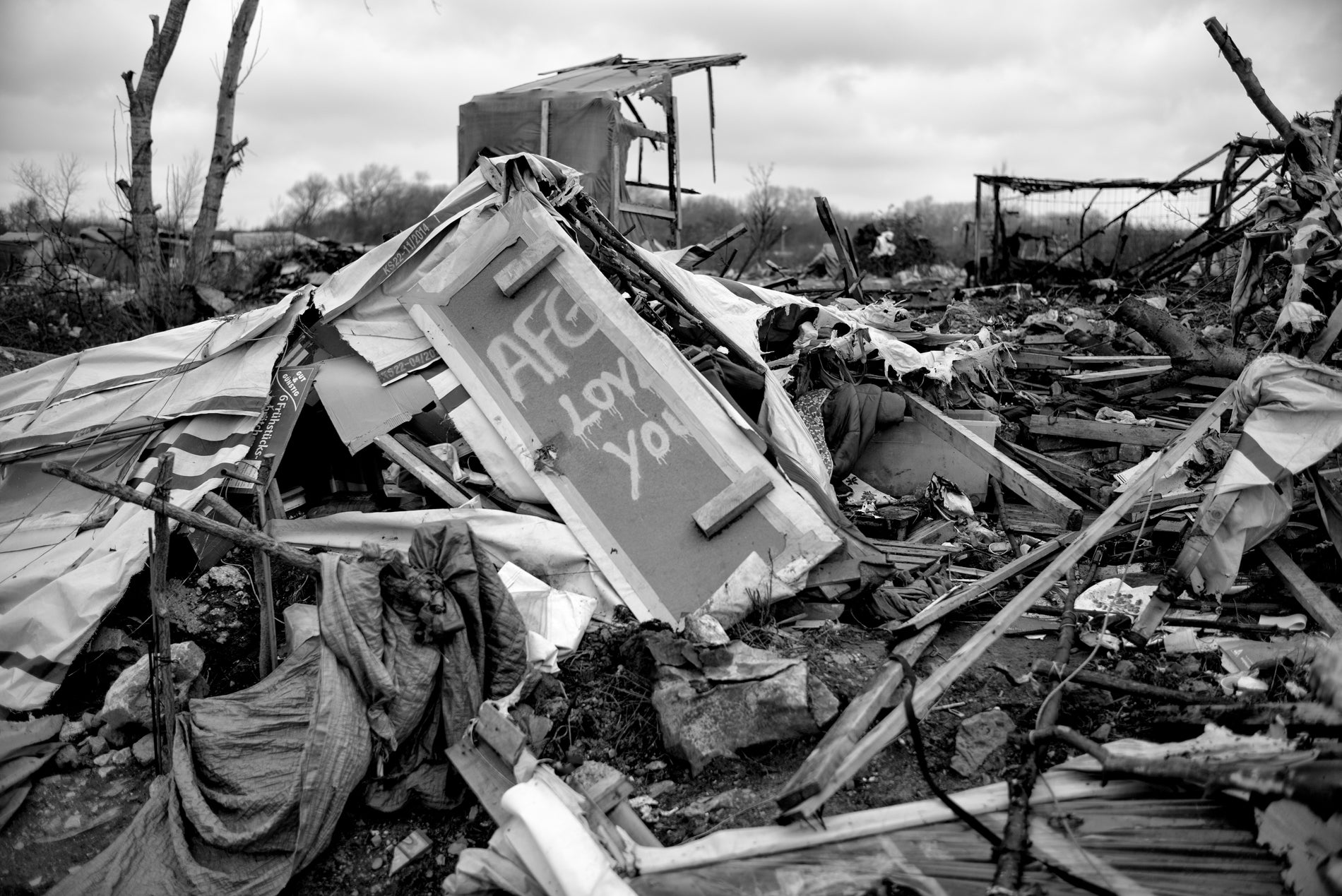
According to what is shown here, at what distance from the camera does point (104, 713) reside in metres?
3.57

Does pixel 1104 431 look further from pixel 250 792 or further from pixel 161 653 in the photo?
pixel 161 653

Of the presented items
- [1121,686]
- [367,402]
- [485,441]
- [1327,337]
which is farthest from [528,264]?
[1327,337]

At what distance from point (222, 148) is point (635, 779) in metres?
8.90

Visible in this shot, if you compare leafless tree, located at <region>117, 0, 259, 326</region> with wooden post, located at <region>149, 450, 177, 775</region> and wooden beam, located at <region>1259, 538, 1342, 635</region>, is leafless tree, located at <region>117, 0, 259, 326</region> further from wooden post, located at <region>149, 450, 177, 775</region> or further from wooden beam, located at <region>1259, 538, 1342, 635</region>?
wooden beam, located at <region>1259, 538, 1342, 635</region>

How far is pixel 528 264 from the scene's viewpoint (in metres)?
4.72

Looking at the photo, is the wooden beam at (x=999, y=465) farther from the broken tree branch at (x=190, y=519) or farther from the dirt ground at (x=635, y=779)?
the broken tree branch at (x=190, y=519)

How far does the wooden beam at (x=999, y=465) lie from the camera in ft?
16.6

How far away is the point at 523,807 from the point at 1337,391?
3.33 meters

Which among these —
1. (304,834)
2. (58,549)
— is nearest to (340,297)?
(58,549)

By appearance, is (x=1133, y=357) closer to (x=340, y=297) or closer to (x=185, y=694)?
(x=340, y=297)

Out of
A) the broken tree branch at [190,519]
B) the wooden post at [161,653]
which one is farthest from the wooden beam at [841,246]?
the wooden post at [161,653]

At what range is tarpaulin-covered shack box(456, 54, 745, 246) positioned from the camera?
404 inches

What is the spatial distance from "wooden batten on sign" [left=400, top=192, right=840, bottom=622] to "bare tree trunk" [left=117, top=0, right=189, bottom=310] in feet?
17.1

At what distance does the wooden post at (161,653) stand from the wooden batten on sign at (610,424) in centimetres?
170
